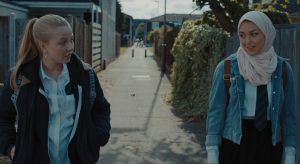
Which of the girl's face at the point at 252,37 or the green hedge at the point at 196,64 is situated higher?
the girl's face at the point at 252,37

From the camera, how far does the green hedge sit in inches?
399

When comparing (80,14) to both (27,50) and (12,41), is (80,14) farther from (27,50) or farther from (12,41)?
(27,50)

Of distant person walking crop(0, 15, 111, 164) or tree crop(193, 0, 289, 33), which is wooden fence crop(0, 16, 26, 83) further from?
distant person walking crop(0, 15, 111, 164)

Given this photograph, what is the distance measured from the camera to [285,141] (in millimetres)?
3332

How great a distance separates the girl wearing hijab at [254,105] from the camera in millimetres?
3229

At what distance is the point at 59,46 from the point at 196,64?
8.16m

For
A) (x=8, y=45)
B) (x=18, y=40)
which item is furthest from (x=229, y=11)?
(x=8, y=45)

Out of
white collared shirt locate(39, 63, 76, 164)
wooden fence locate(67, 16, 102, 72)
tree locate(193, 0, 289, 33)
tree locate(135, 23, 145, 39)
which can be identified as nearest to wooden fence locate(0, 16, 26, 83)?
wooden fence locate(67, 16, 102, 72)

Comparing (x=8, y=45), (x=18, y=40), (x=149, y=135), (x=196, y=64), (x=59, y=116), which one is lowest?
(x=149, y=135)

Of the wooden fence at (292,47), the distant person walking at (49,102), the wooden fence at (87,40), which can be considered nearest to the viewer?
the distant person walking at (49,102)

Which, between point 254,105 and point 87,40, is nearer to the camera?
point 254,105

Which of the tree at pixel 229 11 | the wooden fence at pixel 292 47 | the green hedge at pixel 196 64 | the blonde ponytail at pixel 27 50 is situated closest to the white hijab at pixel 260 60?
the blonde ponytail at pixel 27 50

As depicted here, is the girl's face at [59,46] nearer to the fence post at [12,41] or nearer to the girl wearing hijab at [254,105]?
the girl wearing hijab at [254,105]

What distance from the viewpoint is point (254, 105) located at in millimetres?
3252
